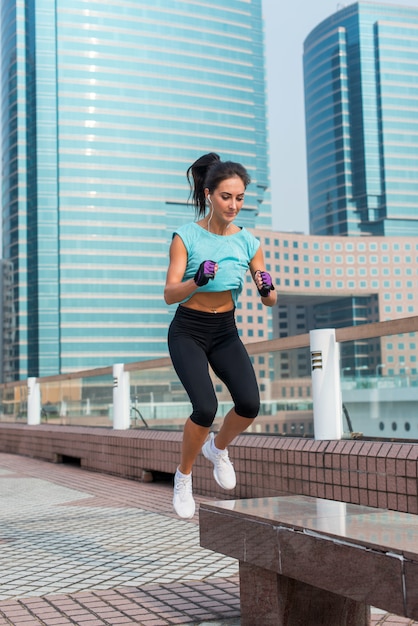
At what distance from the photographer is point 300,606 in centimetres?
352

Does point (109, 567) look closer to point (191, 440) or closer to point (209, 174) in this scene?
point (191, 440)

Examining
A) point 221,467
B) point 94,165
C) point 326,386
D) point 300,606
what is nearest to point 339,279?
point 94,165

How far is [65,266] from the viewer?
123 meters

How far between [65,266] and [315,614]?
122m

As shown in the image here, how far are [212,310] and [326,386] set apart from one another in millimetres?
3229

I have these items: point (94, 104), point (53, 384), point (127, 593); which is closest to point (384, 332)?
point (127, 593)

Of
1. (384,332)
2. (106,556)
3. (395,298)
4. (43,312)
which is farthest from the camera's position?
(395,298)

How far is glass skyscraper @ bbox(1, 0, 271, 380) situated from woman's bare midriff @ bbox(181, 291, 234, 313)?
12038cm

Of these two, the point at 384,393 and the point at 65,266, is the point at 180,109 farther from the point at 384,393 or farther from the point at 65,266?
the point at 384,393

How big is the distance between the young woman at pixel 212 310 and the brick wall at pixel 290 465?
6.52 ft

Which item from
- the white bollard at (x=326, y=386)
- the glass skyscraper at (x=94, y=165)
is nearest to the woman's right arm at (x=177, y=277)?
the white bollard at (x=326, y=386)

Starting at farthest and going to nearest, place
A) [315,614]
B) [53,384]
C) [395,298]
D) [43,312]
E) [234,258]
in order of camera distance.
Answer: [395,298] → [43,312] → [53,384] → [234,258] → [315,614]

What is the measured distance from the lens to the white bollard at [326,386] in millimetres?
7336

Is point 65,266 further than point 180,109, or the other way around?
point 180,109
